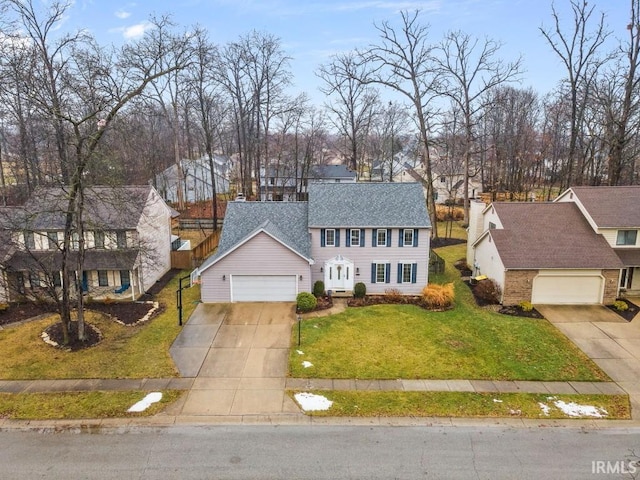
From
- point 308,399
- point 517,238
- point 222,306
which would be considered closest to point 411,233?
point 517,238

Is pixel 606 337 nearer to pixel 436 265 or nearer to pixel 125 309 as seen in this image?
pixel 436 265

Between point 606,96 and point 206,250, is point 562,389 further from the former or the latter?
point 606,96

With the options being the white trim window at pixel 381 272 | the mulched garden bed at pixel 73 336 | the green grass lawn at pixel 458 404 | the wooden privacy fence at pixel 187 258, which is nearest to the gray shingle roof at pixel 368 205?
the white trim window at pixel 381 272

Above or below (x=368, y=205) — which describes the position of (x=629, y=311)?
below

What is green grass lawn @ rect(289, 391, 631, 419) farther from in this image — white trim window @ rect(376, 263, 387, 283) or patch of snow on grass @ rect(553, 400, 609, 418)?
white trim window @ rect(376, 263, 387, 283)

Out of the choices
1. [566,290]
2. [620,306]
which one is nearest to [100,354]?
[566,290]

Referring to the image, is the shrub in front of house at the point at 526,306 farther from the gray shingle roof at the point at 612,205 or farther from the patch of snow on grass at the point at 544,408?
the patch of snow on grass at the point at 544,408
